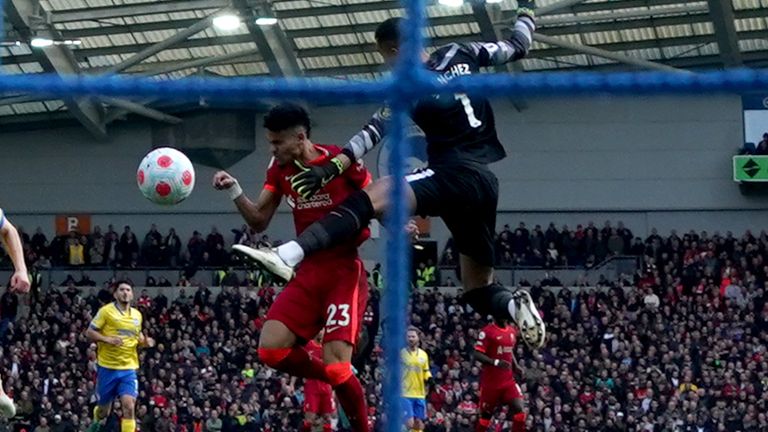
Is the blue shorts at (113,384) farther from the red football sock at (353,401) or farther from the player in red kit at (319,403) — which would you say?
the red football sock at (353,401)

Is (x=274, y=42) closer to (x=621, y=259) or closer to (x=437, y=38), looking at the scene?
(x=437, y=38)

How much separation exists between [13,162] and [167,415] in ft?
Answer: 43.4

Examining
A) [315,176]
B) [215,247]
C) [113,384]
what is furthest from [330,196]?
[215,247]

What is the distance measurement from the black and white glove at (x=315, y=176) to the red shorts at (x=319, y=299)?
30.1 inches

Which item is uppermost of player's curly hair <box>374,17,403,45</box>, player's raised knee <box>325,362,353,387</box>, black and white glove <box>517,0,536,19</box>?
black and white glove <box>517,0,536,19</box>

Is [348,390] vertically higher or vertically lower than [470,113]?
lower

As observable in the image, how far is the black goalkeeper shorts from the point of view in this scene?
7074mm

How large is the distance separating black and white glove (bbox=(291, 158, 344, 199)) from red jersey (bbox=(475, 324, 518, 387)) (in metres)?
8.06

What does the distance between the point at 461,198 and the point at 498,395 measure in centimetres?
825

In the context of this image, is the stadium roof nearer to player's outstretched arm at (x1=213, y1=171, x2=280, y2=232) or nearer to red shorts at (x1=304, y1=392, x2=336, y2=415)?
red shorts at (x1=304, y1=392, x2=336, y2=415)

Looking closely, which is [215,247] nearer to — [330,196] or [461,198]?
[330,196]

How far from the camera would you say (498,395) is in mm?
15156

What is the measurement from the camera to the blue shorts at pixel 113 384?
12.7 m

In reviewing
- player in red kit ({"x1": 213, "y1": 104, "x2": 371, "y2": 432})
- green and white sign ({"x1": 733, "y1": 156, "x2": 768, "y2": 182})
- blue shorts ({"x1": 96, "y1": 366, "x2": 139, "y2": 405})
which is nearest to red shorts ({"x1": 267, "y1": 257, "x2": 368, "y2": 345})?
player in red kit ({"x1": 213, "y1": 104, "x2": 371, "y2": 432})
